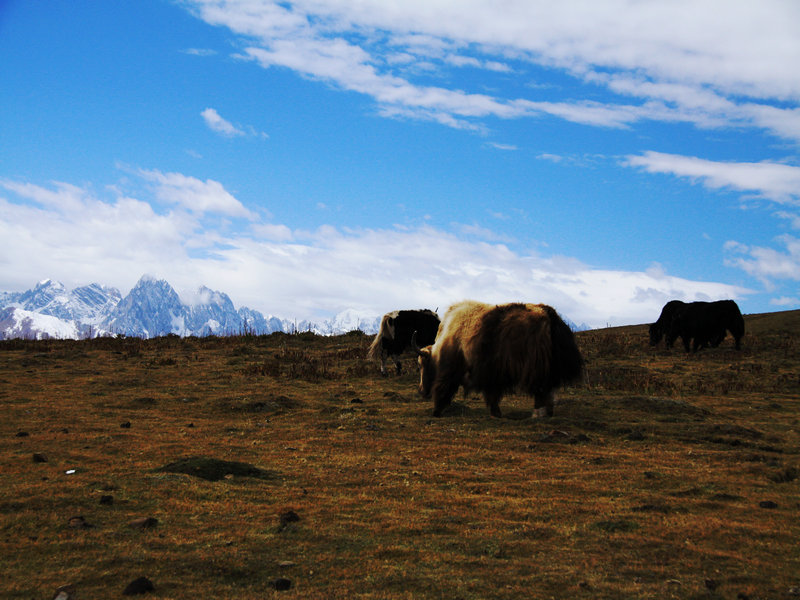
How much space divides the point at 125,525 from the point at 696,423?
1043 cm

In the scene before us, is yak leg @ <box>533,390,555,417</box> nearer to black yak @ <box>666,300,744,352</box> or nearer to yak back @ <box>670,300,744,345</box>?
black yak @ <box>666,300,744,352</box>

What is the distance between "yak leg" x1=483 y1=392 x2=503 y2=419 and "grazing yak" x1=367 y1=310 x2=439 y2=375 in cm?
653

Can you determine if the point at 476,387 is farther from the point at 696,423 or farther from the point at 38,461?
the point at 38,461

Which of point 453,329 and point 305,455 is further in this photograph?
point 453,329

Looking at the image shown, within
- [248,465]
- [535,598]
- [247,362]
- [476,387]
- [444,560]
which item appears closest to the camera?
[535,598]

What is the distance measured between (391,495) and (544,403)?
19.3 ft

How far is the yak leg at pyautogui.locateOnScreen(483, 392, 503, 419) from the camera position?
1301 cm

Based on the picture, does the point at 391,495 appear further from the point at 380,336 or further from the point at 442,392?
the point at 380,336

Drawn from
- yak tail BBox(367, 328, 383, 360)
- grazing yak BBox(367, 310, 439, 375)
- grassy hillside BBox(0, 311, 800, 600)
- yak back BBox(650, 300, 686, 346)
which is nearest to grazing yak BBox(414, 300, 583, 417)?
grassy hillside BBox(0, 311, 800, 600)

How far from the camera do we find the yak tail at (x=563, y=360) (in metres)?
12.2

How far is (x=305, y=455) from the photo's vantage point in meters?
9.85

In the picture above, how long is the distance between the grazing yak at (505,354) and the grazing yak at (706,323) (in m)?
16.2

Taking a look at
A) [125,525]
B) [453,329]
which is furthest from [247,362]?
[125,525]

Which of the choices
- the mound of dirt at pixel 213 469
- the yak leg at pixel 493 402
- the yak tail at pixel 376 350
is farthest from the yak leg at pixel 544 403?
the yak tail at pixel 376 350
